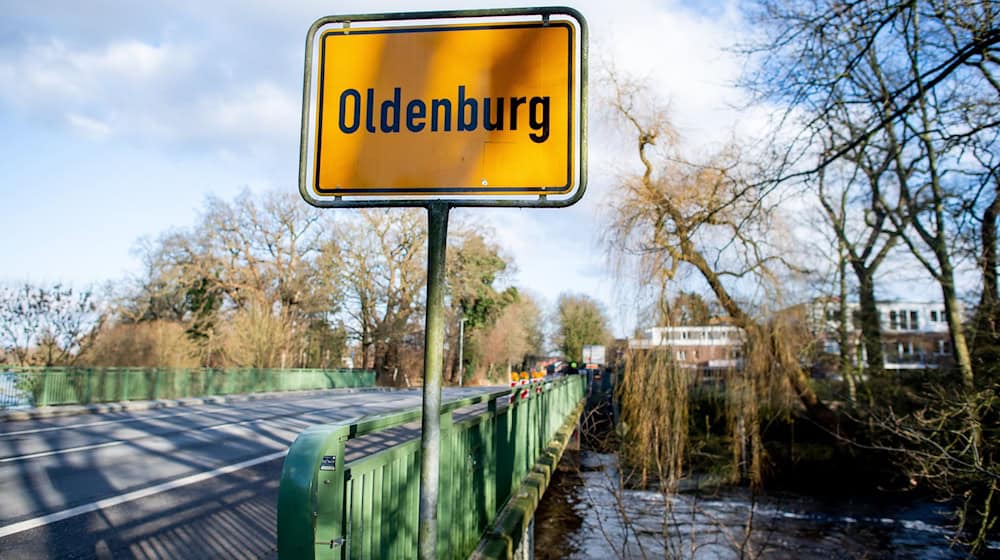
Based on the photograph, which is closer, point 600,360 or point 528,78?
point 528,78

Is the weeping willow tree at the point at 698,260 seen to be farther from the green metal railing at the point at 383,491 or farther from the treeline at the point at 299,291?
the treeline at the point at 299,291

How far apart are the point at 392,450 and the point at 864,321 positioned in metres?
19.4

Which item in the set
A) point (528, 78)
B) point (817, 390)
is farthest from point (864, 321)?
point (528, 78)

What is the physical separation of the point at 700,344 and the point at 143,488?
10969 mm

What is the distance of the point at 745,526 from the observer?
964 cm

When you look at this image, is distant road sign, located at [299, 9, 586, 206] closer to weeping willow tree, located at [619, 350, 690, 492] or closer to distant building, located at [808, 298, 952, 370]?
weeping willow tree, located at [619, 350, 690, 492]

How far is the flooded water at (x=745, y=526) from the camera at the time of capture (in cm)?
1085

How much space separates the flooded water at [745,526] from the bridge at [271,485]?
4.79 ft

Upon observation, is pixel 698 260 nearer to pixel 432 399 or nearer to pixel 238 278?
pixel 432 399

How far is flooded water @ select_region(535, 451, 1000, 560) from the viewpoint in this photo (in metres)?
10.9

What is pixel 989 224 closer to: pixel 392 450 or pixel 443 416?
pixel 443 416

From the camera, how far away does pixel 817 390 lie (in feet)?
59.1

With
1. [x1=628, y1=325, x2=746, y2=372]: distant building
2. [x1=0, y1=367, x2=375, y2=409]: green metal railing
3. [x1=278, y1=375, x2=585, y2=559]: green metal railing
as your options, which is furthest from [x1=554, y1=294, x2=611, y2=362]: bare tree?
[x1=278, y1=375, x2=585, y2=559]: green metal railing

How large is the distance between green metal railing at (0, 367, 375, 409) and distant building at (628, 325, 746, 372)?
14.5m
